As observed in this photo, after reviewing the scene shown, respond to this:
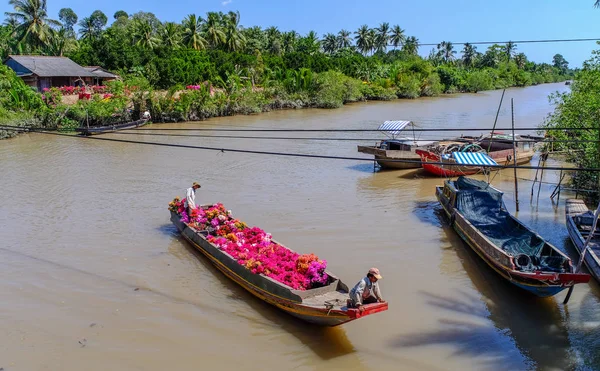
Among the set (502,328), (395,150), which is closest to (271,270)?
(502,328)

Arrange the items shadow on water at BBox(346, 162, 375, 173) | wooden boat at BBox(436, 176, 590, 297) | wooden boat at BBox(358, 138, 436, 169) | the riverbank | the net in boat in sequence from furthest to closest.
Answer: the riverbank → shadow on water at BBox(346, 162, 375, 173) → wooden boat at BBox(358, 138, 436, 169) → the net in boat → wooden boat at BBox(436, 176, 590, 297)

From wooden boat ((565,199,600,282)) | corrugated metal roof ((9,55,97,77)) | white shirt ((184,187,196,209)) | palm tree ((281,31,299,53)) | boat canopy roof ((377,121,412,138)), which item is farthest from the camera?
palm tree ((281,31,299,53))

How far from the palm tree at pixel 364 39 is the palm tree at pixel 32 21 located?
52570 millimetres

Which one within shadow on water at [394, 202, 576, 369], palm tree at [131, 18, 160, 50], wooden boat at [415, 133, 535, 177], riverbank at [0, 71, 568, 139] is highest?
palm tree at [131, 18, 160, 50]

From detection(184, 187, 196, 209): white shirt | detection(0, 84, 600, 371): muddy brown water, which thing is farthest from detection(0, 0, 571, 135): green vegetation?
detection(184, 187, 196, 209): white shirt

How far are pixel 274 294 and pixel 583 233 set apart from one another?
7652mm

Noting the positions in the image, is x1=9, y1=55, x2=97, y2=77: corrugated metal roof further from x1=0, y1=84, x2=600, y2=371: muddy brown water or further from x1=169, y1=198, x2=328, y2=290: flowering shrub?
x1=169, y1=198, x2=328, y2=290: flowering shrub

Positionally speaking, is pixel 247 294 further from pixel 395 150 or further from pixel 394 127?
pixel 394 127

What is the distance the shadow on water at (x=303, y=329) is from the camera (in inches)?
336

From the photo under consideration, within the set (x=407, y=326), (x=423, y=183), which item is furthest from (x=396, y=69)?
(x=407, y=326)

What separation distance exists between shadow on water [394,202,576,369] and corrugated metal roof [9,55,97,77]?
3700 cm

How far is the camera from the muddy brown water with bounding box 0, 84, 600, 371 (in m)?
8.45

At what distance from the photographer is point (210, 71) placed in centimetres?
4500

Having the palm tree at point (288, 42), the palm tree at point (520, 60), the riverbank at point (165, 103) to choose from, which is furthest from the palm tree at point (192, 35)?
the palm tree at point (520, 60)
